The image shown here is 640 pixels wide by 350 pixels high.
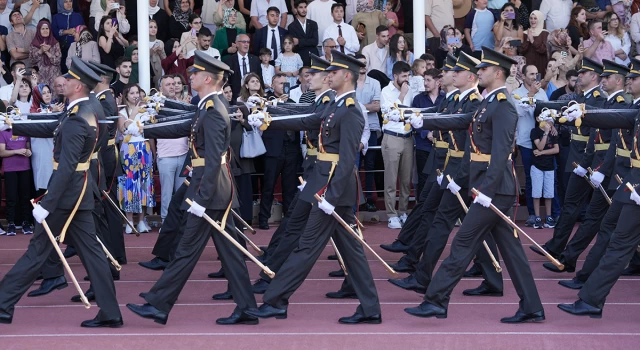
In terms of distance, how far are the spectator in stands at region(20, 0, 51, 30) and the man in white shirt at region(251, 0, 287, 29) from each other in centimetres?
302

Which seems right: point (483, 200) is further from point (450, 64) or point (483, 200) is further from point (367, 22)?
point (367, 22)

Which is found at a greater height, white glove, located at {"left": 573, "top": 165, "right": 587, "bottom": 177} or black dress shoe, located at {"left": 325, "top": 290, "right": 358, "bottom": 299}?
white glove, located at {"left": 573, "top": 165, "right": 587, "bottom": 177}

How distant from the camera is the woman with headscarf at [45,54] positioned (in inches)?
598

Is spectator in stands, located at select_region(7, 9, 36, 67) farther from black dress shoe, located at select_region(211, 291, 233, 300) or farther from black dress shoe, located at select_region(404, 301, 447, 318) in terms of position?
black dress shoe, located at select_region(404, 301, 447, 318)

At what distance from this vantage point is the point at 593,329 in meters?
7.93

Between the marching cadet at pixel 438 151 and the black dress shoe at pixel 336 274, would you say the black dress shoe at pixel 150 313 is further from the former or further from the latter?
the marching cadet at pixel 438 151

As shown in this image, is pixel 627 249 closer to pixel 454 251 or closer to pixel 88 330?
pixel 454 251

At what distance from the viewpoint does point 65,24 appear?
1611cm

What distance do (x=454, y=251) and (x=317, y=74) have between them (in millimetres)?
2421

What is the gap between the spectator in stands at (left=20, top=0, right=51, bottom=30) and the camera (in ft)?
52.7

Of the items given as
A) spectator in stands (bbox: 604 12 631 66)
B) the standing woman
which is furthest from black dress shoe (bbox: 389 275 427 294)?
spectator in stands (bbox: 604 12 631 66)

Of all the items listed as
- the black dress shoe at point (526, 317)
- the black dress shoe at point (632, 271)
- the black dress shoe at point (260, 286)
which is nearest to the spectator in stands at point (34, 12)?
the black dress shoe at point (260, 286)

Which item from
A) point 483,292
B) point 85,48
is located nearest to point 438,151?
point 483,292

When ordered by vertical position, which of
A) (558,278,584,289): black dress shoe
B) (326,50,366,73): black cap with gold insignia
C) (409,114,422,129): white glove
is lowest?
(558,278,584,289): black dress shoe
